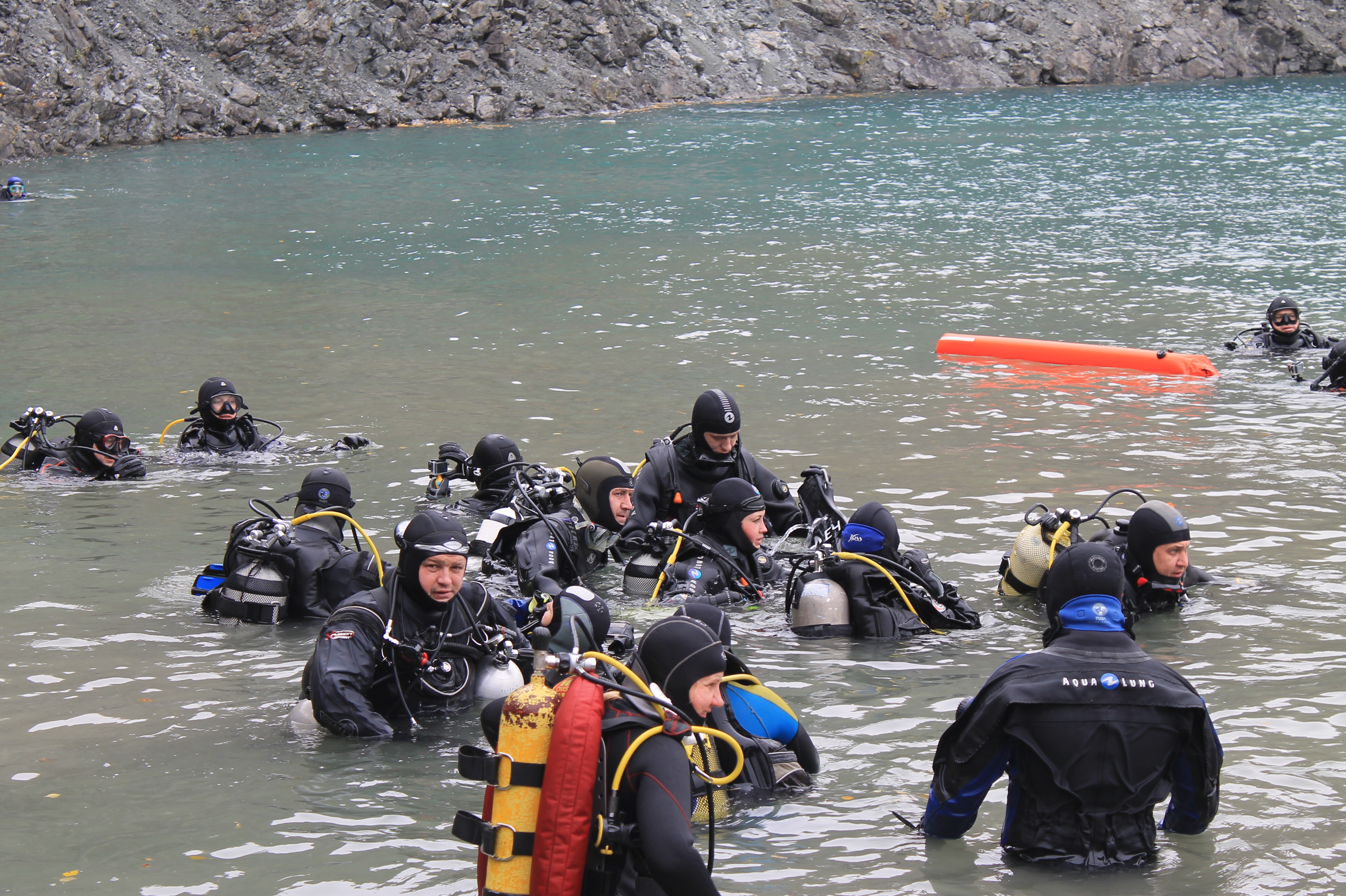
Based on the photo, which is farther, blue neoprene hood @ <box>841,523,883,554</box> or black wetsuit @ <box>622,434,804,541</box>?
black wetsuit @ <box>622,434,804,541</box>

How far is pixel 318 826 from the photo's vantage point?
517cm

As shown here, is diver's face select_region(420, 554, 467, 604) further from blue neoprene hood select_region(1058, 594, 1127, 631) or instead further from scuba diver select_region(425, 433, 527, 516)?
scuba diver select_region(425, 433, 527, 516)

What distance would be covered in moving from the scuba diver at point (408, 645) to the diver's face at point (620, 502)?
8.02 feet

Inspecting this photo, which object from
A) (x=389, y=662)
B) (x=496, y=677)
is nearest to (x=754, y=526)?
(x=496, y=677)

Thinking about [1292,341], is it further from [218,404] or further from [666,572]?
[218,404]

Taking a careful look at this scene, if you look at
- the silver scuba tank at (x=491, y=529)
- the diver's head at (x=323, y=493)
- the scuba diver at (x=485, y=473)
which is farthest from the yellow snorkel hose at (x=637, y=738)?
the scuba diver at (x=485, y=473)

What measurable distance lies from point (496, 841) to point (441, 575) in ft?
7.89

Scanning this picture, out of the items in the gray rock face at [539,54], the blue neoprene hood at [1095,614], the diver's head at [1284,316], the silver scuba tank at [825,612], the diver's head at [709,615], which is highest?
the gray rock face at [539,54]

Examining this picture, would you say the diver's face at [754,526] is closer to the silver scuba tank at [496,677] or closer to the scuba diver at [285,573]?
the silver scuba tank at [496,677]

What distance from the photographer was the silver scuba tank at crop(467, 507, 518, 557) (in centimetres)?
827

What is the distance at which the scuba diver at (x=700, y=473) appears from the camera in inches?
343

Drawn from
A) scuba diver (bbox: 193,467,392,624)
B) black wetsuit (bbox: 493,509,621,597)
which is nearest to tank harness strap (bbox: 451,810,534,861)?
scuba diver (bbox: 193,467,392,624)

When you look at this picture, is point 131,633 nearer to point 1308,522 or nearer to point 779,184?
point 1308,522

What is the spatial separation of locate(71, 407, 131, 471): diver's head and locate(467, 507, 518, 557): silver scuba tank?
4262 millimetres
